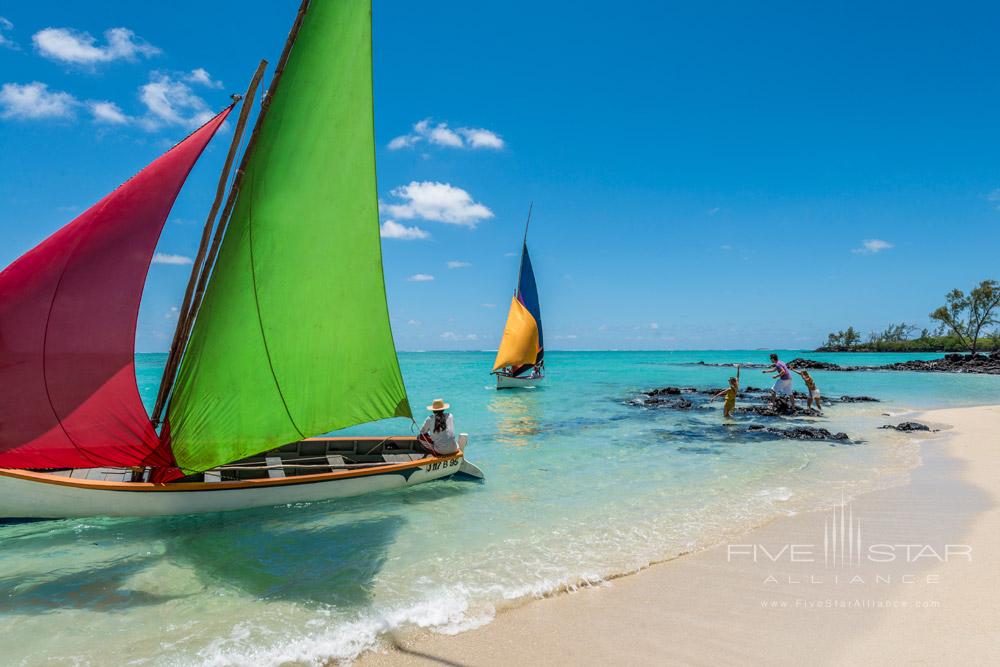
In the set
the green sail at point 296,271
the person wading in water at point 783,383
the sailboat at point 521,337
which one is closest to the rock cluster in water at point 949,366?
the sailboat at point 521,337

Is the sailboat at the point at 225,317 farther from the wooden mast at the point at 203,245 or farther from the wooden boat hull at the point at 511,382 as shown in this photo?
the wooden boat hull at the point at 511,382

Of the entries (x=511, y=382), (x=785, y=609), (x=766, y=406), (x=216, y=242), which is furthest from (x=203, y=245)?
(x=511, y=382)

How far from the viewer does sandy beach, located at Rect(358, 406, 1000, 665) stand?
518 centimetres

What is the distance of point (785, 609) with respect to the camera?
603cm

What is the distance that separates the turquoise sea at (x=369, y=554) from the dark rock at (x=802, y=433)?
287 cm

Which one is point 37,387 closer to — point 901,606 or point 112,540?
point 112,540

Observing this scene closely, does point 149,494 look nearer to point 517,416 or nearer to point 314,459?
point 314,459

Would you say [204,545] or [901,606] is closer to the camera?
[901,606]

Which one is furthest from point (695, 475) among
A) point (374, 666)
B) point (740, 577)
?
point (374, 666)

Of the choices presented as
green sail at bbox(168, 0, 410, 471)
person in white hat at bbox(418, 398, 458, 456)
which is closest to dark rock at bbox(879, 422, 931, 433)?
person in white hat at bbox(418, 398, 458, 456)

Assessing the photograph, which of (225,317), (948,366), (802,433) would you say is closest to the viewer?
(225,317)

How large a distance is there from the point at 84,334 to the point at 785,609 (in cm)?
968

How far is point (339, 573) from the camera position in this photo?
25.0 ft

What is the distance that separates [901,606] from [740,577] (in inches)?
67.3
